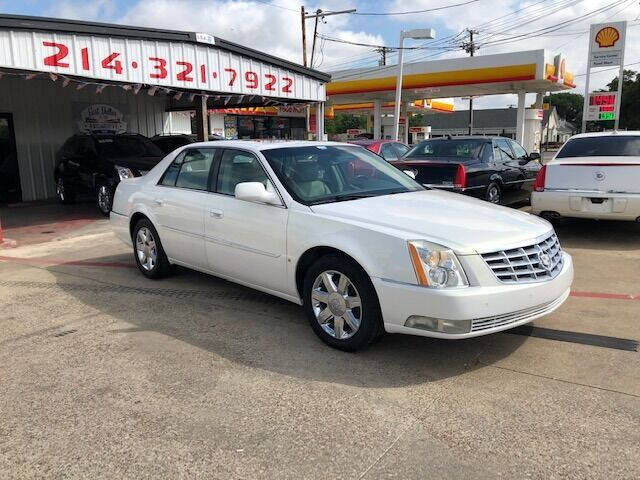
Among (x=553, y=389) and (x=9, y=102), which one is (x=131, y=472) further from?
(x=9, y=102)

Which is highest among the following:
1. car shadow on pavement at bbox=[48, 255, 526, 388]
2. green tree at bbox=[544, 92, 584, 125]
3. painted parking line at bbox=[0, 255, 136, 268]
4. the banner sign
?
green tree at bbox=[544, 92, 584, 125]

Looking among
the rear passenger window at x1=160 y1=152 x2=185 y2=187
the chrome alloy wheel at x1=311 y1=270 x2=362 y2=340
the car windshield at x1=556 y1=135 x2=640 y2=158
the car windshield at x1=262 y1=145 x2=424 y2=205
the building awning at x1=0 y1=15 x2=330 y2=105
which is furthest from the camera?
the building awning at x1=0 y1=15 x2=330 y2=105

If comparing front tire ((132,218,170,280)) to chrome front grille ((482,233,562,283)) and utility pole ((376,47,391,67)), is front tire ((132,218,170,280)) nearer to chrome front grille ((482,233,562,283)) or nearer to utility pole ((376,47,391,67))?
chrome front grille ((482,233,562,283))

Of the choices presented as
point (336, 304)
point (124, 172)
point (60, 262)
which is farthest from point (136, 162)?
point (336, 304)

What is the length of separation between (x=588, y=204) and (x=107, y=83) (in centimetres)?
817

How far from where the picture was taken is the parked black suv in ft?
37.9

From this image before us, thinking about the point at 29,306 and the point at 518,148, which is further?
the point at 518,148

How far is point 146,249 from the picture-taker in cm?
632

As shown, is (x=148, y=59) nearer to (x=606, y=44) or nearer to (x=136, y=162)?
(x=136, y=162)

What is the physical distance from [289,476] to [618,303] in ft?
12.9

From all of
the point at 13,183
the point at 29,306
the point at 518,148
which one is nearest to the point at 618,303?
the point at 29,306

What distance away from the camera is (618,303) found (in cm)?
528

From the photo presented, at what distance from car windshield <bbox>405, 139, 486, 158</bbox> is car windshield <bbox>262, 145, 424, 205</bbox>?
5.34 m

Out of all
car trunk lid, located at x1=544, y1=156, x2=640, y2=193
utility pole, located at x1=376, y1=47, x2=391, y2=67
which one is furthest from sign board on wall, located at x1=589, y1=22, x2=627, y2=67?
utility pole, located at x1=376, y1=47, x2=391, y2=67
